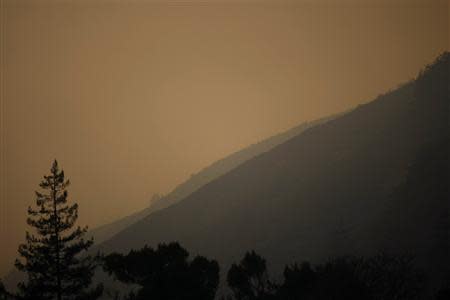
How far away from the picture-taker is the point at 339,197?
101750 mm

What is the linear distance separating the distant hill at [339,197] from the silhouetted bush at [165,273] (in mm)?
39454

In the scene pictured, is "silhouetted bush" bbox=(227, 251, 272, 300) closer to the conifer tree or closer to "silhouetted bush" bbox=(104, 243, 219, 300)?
"silhouetted bush" bbox=(104, 243, 219, 300)

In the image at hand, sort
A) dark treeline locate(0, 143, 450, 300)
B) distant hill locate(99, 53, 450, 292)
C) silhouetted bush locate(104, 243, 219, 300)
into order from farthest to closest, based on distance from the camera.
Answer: distant hill locate(99, 53, 450, 292) → silhouetted bush locate(104, 243, 219, 300) → dark treeline locate(0, 143, 450, 300)

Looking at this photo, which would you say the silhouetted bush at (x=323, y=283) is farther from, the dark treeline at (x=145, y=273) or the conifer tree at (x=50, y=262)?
the conifer tree at (x=50, y=262)

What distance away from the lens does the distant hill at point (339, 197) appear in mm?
77500

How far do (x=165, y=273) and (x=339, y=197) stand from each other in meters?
74.8

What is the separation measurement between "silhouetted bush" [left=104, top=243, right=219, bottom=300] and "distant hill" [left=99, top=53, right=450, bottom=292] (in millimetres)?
39454

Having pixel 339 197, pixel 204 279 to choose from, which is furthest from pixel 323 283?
pixel 339 197

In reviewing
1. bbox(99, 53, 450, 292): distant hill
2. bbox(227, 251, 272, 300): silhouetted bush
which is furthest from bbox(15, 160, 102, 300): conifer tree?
bbox(99, 53, 450, 292): distant hill

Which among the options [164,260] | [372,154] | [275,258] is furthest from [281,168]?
[164,260]

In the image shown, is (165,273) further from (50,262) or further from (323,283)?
(323,283)

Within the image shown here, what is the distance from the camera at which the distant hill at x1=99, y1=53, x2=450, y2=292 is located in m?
77.5

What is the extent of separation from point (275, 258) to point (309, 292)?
50.1 m

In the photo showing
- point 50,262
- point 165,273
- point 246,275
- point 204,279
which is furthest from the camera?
point 246,275
